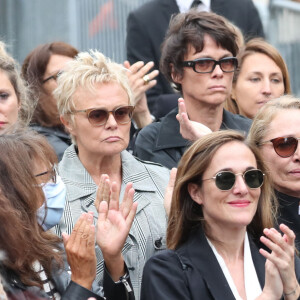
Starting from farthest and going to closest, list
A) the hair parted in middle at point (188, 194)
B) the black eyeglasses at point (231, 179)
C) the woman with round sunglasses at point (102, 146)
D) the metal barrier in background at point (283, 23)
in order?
1. the metal barrier in background at point (283, 23)
2. the woman with round sunglasses at point (102, 146)
3. the hair parted in middle at point (188, 194)
4. the black eyeglasses at point (231, 179)

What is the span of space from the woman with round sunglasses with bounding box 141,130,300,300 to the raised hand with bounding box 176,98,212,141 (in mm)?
836

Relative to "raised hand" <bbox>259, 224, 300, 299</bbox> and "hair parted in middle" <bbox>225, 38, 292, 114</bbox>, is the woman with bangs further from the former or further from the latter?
"hair parted in middle" <bbox>225, 38, 292, 114</bbox>

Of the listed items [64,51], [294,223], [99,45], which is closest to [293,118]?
[294,223]

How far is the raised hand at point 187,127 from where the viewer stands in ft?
20.7

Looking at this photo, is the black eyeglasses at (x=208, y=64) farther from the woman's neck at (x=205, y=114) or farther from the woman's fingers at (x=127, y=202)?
the woman's fingers at (x=127, y=202)

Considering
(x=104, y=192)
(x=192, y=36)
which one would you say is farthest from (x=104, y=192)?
(x=192, y=36)

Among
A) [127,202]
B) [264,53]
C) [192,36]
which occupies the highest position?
[192,36]

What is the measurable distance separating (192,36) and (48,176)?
2.07m

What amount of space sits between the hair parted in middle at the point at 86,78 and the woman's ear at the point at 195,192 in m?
1.01

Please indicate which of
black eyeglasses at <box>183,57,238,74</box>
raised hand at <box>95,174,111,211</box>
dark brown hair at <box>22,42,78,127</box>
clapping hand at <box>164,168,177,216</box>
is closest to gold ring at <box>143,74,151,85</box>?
black eyeglasses at <box>183,57,238,74</box>

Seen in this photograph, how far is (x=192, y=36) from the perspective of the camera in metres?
6.81

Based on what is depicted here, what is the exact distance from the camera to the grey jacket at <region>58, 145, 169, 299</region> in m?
5.71

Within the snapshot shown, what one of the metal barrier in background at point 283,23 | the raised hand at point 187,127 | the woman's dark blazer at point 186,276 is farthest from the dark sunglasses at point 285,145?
the metal barrier in background at point 283,23

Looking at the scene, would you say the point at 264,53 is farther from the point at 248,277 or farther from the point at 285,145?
the point at 248,277
